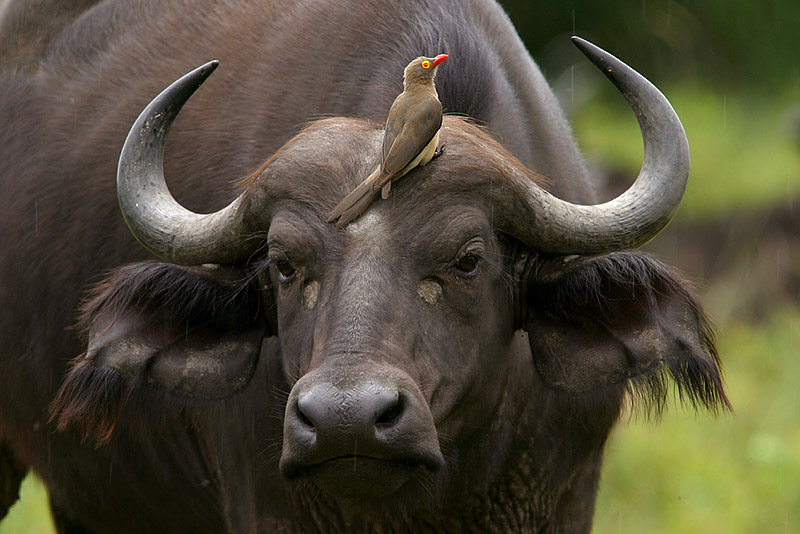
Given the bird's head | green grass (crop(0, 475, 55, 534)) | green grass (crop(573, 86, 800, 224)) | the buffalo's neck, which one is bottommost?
green grass (crop(573, 86, 800, 224))

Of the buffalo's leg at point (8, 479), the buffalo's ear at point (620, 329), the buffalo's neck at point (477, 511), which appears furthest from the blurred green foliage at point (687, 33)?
the buffalo's ear at point (620, 329)

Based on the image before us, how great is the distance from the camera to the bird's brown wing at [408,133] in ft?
12.3

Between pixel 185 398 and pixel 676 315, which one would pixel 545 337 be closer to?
pixel 676 315

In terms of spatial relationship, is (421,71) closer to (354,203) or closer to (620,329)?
(354,203)

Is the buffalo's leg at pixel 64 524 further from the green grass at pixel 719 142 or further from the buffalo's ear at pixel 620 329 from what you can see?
the green grass at pixel 719 142

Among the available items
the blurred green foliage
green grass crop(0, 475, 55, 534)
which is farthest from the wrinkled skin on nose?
the blurred green foliage

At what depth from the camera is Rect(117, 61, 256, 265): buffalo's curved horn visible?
4223mm

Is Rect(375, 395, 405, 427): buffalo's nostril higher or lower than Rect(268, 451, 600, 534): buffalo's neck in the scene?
higher

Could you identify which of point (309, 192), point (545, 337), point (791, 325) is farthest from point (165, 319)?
point (791, 325)

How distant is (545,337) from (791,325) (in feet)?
20.3

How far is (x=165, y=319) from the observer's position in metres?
4.51

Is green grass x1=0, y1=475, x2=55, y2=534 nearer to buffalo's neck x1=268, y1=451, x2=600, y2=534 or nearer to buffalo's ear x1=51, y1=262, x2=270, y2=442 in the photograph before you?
buffalo's ear x1=51, y1=262, x2=270, y2=442

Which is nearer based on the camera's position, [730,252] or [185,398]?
[185,398]

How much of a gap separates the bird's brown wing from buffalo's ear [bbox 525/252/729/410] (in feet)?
2.51
